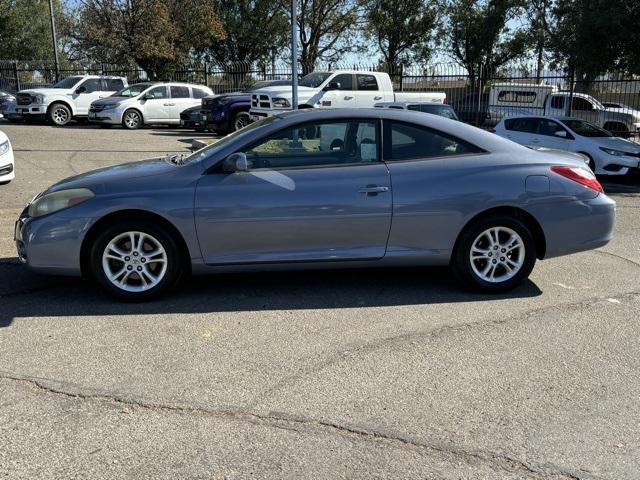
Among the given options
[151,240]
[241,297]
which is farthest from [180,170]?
[241,297]

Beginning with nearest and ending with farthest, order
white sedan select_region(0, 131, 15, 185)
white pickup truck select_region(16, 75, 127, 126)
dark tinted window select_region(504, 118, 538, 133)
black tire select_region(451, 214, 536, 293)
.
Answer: black tire select_region(451, 214, 536, 293) < white sedan select_region(0, 131, 15, 185) < dark tinted window select_region(504, 118, 538, 133) < white pickup truck select_region(16, 75, 127, 126)

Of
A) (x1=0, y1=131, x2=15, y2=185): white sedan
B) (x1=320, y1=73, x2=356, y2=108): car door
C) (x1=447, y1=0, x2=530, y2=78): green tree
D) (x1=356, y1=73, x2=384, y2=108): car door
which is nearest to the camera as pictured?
(x1=0, y1=131, x2=15, y2=185): white sedan

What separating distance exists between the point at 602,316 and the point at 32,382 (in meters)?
4.19

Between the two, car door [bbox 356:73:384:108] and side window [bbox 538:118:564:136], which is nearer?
side window [bbox 538:118:564:136]

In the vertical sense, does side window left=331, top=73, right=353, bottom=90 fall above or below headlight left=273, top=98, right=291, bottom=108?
above

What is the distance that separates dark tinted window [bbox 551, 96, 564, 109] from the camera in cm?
2145

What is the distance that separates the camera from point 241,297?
18.0 ft

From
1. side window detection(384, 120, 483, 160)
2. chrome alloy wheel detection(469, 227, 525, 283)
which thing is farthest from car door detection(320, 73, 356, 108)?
chrome alloy wheel detection(469, 227, 525, 283)

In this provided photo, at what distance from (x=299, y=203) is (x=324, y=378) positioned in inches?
65.8

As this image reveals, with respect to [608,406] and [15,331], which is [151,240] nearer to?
[15,331]

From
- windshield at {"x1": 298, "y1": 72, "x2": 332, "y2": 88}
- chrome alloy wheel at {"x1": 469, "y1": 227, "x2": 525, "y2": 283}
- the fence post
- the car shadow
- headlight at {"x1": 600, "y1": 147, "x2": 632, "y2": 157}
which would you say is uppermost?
the fence post

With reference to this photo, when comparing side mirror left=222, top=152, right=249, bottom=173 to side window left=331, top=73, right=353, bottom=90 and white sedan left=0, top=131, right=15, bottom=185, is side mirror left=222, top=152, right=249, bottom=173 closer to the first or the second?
white sedan left=0, top=131, right=15, bottom=185

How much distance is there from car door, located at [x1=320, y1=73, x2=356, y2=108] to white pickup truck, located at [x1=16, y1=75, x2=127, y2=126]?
1033 centimetres

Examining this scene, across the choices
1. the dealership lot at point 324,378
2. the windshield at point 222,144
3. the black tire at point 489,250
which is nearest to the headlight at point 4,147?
the dealership lot at point 324,378
